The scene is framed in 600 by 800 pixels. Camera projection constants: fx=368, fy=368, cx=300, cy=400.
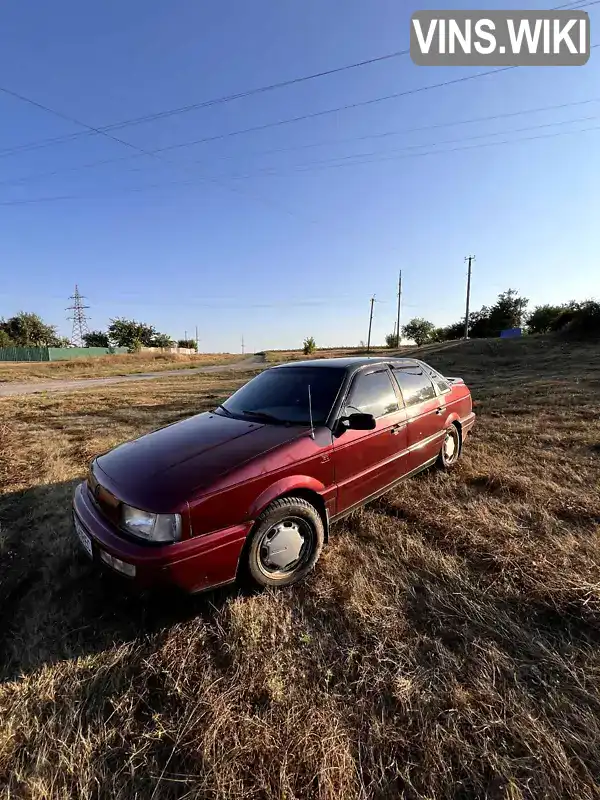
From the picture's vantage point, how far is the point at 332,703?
1662mm

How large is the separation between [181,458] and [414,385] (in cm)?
256

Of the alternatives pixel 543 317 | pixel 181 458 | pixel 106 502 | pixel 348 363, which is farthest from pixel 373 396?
pixel 543 317

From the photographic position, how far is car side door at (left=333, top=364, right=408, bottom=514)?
2.84 m

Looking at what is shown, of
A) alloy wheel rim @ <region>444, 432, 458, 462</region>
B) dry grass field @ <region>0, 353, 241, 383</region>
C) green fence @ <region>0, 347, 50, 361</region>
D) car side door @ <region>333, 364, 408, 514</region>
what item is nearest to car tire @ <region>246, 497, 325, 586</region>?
car side door @ <region>333, 364, 408, 514</region>

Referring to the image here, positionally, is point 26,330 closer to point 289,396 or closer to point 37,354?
point 37,354

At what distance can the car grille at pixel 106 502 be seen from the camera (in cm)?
217

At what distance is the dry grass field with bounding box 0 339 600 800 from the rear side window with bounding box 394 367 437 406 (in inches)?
43.2

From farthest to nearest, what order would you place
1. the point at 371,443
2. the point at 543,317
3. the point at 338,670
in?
the point at 543,317, the point at 371,443, the point at 338,670

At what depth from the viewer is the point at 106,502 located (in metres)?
2.29

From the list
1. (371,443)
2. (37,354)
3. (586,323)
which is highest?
(586,323)

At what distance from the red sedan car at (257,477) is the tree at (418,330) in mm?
75493

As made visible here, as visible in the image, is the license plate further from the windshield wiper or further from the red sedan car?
the windshield wiper

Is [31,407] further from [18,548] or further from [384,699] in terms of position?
[384,699]

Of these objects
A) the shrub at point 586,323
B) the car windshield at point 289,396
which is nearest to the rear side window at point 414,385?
the car windshield at point 289,396
